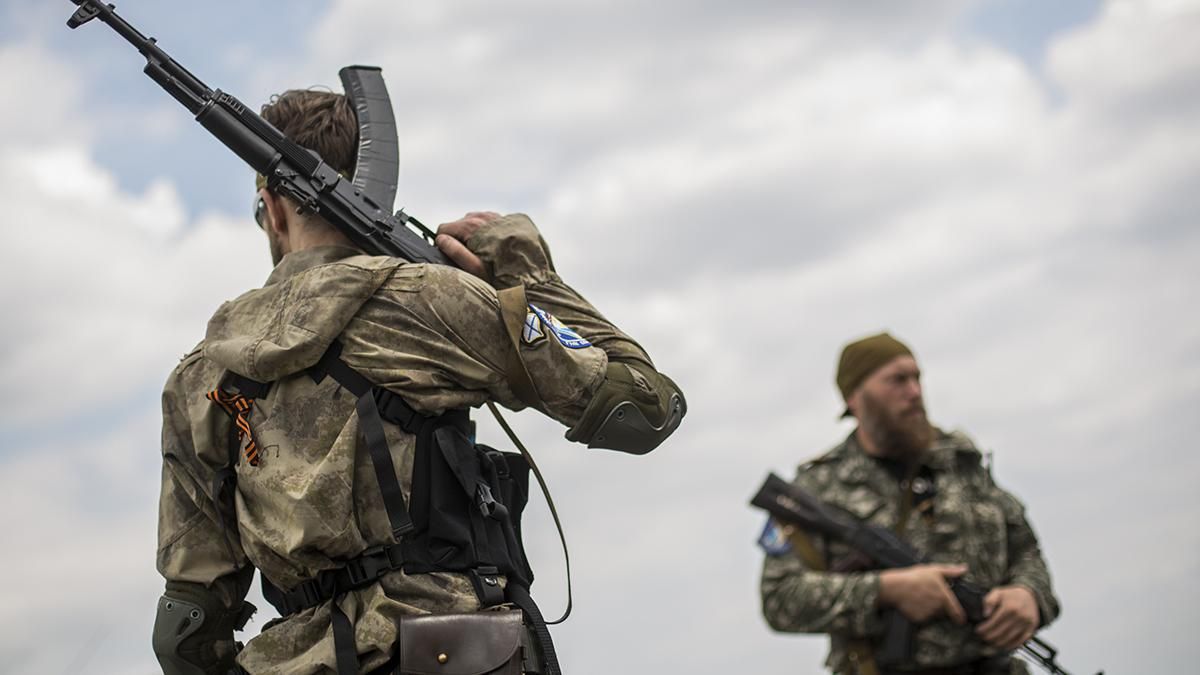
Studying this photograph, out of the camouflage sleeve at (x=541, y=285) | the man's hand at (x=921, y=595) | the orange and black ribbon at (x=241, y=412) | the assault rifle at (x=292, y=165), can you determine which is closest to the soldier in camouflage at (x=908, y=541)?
the man's hand at (x=921, y=595)

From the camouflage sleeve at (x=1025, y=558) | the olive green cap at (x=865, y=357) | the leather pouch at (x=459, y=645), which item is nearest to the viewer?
the leather pouch at (x=459, y=645)

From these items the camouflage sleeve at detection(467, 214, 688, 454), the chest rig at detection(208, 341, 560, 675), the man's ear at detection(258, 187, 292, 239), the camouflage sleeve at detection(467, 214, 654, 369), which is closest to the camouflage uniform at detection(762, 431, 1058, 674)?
the camouflage sleeve at detection(467, 214, 688, 454)

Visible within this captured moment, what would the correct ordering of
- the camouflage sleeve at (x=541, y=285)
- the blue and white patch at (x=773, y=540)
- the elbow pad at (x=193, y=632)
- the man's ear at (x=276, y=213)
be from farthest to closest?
the blue and white patch at (x=773, y=540), the man's ear at (x=276, y=213), the camouflage sleeve at (x=541, y=285), the elbow pad at (x=193, y=632)

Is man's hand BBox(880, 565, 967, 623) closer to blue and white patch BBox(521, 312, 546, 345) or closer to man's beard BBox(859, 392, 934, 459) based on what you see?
man's beard BBox(859, 392, 934, 459)

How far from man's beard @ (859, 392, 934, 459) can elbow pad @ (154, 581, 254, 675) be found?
9.39 feet

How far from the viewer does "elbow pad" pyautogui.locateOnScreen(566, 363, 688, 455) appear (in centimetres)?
370

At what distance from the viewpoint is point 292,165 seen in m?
3.96

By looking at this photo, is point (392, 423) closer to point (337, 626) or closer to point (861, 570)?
point (337, 626)

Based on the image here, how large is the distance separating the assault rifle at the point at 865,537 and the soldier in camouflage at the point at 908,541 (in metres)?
0.05

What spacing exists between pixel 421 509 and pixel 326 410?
358 mm

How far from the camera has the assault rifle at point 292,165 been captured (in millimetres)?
3957

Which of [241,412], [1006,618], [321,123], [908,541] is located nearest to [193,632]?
[241,412]

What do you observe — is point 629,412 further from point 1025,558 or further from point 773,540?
point 1025,558

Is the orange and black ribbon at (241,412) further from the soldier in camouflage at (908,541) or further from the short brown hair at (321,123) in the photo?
the soldier in camouflage at (908,541)
